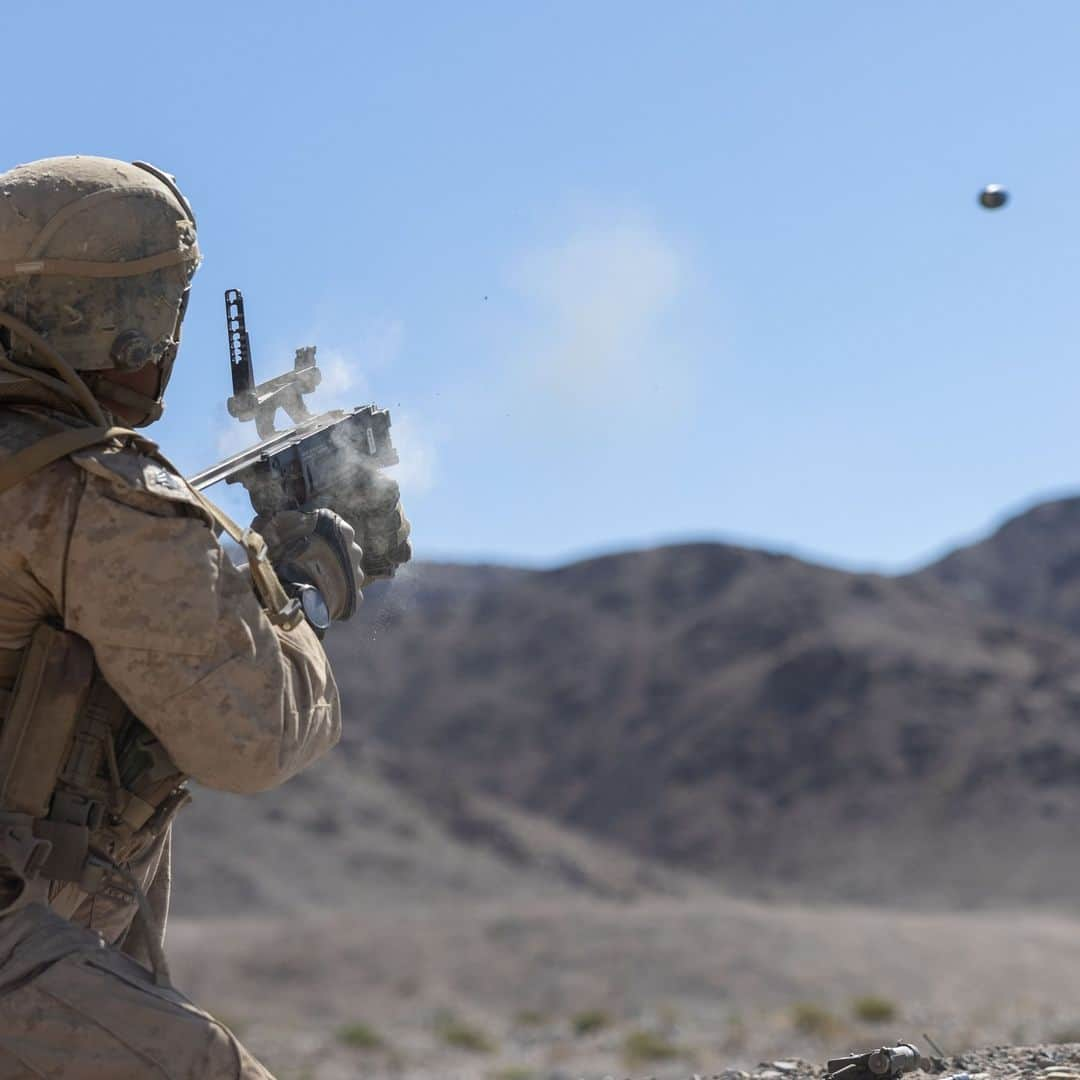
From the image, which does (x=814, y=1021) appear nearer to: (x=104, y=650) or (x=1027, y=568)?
(x=104, y=650)

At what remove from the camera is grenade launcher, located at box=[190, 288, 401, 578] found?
169 inches

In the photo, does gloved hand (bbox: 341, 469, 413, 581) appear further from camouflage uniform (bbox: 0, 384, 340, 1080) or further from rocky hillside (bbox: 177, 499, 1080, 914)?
rocky hillside (bbox: 177, 499, 1080, 914)

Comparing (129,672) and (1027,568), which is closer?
(129,672)

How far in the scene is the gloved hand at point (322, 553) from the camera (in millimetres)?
3842

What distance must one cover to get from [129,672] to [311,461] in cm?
116

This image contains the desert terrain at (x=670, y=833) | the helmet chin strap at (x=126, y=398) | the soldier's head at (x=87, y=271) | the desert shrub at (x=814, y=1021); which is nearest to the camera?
the soldier's head at (x=87, y=271)

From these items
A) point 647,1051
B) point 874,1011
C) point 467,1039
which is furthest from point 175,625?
point 874,1011

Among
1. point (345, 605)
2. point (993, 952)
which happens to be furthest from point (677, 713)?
point (345, 605)

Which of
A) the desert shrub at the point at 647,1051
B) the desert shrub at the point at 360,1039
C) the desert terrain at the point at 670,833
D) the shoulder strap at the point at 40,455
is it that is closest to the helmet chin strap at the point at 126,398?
the shoulder strap at the point at 40,455

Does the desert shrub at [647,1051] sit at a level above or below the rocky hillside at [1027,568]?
below

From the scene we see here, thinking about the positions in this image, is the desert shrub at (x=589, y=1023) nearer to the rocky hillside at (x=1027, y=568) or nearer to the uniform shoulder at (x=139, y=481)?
the uniform shoulder at (x=139, y=481)

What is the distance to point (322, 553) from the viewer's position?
3.88m

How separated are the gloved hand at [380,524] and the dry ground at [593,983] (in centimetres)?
1793

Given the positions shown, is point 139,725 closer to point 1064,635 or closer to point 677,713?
point 677,713
